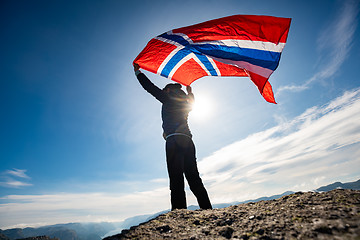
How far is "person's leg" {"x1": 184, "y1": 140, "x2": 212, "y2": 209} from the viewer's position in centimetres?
376

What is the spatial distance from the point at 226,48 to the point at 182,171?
4.26 metres

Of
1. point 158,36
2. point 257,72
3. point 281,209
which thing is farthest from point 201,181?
point 158,36

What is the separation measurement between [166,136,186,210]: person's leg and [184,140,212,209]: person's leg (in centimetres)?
19

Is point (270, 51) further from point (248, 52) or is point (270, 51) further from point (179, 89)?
point (179, 89)

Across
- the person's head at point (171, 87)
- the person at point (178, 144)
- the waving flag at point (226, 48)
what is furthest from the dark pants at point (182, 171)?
the waving flag at point (226, 48)

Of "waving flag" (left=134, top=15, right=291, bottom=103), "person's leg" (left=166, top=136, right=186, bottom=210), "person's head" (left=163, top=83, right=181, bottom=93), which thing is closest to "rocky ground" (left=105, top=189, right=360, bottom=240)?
"person's leg" (left=166, top=136, right=186, bottom=210)

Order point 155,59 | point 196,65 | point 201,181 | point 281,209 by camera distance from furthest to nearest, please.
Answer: point 196,65 → point 155,59 → point 201,181 → point 281,209

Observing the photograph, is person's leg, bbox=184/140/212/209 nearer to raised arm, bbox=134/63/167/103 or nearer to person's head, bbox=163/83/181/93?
raised arm, bbox=134/63/167/103

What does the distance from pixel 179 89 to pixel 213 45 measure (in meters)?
2.18

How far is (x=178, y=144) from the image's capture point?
4059mm

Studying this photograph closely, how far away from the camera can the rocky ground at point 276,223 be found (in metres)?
1.53

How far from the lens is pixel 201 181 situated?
400cm

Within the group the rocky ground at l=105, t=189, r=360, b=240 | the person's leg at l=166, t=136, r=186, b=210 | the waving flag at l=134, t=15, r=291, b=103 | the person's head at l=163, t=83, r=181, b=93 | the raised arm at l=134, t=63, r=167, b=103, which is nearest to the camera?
the rocky ground at l=105, t=189, r=360, b=240

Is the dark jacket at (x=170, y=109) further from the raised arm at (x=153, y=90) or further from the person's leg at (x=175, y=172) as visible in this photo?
the person's leg at (x=175, y=172)
